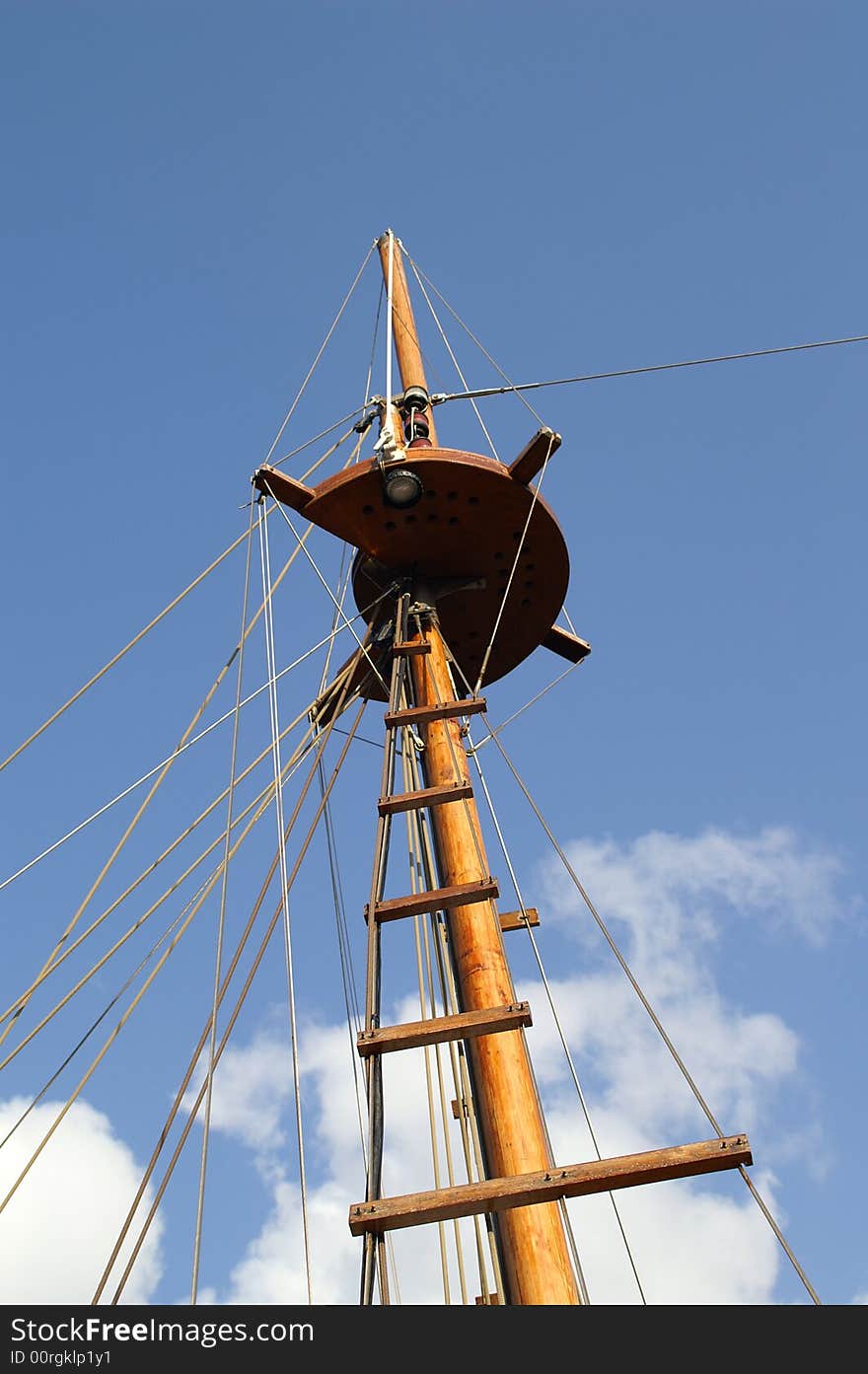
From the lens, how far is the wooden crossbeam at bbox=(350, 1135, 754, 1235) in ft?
14.5

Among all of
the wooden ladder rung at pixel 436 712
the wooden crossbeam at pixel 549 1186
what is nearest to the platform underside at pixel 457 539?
the wooden ladder rung at pixel 436 712

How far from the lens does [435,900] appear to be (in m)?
6.14

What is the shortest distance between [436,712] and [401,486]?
180 centimetres

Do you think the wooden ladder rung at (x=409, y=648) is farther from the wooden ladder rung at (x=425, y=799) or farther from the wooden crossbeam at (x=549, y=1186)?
the wooden crossbeam at (x=549, y=1186)

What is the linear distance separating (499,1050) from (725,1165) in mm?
1545

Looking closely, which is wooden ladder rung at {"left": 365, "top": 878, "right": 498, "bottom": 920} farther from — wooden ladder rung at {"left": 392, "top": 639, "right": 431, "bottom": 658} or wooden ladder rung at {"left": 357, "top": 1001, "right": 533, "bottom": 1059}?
wooden ladder rung at {"left": 392, "top": 639, "right": 431, "bottom": 658}

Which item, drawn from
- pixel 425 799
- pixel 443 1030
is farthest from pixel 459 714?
pixel 443 1030

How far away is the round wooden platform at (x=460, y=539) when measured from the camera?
28.4 feet

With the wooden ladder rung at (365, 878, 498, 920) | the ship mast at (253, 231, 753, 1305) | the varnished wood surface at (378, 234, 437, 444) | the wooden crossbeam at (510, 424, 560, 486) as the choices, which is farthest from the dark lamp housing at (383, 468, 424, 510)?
the wooden ladder rung at (365, 878, 498, 920)

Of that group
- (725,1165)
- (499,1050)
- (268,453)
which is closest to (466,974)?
(499,1050)

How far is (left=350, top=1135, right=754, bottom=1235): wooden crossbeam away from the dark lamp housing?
5173 mm

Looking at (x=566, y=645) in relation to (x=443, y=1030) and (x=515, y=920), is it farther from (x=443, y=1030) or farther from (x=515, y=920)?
(x=443, y=1030)

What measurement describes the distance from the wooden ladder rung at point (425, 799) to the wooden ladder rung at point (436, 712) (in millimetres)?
834
